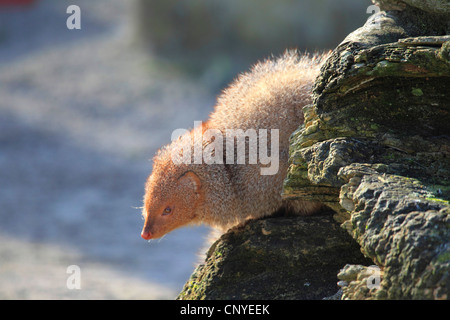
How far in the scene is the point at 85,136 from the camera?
12.3 metres

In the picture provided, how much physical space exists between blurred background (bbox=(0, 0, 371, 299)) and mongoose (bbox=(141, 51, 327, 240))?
408 centimetres

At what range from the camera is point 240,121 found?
12.9ft

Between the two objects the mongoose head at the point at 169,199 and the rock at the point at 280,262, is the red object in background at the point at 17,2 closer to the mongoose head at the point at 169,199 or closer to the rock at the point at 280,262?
the mongoose head at the point at 169,199

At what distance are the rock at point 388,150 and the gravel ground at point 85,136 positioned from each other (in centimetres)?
408

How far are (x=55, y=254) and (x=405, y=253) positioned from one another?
727 centimetres

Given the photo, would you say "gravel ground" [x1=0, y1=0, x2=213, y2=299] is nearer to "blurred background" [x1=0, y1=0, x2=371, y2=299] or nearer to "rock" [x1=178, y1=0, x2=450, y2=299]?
"blurred background" [x1=0, y1=0, x2=371, y2=299]

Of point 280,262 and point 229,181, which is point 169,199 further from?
point 280,262

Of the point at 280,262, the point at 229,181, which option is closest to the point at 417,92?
the point at 280,262

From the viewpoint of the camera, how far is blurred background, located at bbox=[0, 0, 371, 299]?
339 inches

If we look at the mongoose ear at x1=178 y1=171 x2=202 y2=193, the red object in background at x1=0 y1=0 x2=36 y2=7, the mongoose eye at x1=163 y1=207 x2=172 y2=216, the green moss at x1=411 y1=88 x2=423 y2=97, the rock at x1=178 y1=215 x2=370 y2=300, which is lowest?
the rock at x1=178 y1=215 x2=370 y2=300

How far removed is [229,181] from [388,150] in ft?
4.00

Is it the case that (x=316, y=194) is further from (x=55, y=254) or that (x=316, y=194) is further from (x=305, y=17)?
(x=305, y=17)

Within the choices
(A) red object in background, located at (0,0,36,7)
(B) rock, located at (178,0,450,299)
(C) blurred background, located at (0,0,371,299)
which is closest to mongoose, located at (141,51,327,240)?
(B) rock, located at (178,0,450,299)
